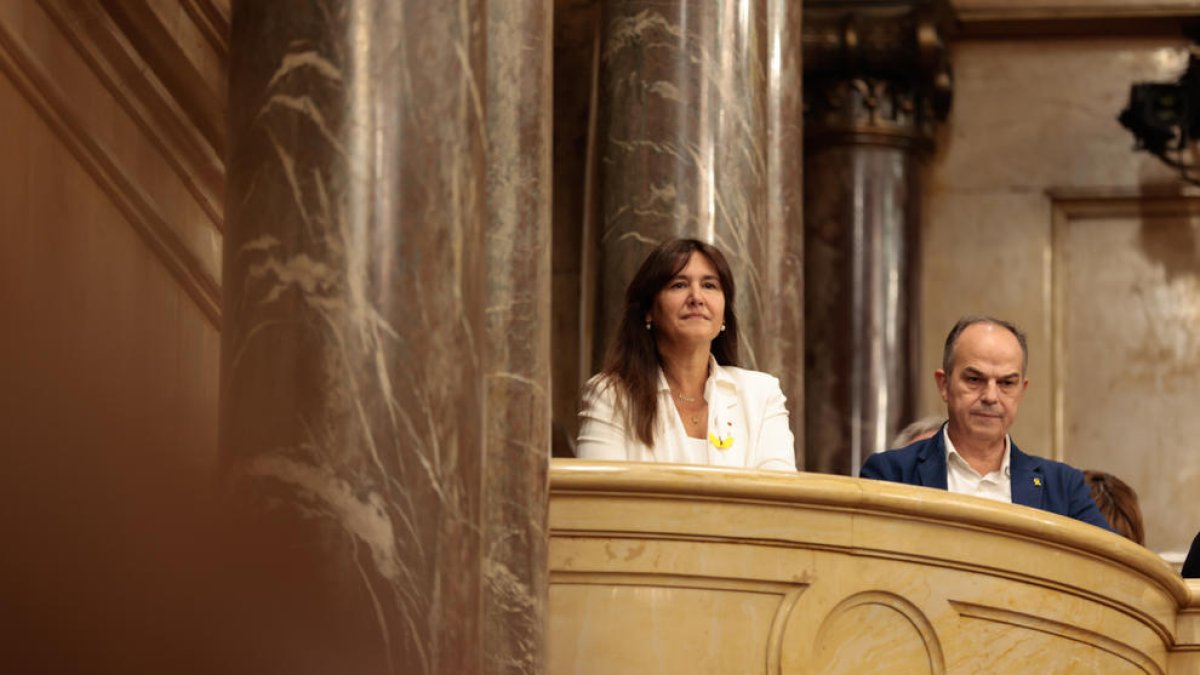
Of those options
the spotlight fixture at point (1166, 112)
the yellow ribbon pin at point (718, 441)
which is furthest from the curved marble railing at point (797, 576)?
the spotlight fixture at point (1166, 112)

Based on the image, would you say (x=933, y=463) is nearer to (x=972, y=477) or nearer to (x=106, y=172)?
(x=972, y=477)

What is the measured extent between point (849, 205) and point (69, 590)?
7.50m

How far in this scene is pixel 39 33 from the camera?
375 centimetres

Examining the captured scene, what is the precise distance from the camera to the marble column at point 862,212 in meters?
7.77

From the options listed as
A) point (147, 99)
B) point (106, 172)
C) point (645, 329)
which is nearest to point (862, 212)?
point (645, 329)

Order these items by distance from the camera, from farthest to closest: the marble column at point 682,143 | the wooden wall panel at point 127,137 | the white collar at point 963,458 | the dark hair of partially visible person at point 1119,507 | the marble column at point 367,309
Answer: the marble column at point 682,143
the dark hair of partially visible person at point 1119,507
the white collar at point 963,458
the wooden wall panel at point 127,137
the marble column at point 367,309

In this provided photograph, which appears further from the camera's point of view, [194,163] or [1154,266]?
[1154,266]

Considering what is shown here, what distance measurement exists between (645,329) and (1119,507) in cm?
152

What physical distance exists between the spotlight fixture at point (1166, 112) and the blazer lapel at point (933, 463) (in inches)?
175

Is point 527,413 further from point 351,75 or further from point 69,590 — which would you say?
point 69,590

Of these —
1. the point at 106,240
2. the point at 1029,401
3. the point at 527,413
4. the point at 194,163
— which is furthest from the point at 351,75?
the point at 1029,401

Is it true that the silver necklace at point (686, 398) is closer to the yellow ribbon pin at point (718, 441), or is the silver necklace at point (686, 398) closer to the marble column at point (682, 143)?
the yellow ribbon pin at point (718, 441)

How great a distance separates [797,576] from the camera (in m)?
3.07

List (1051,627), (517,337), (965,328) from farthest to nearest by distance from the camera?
(965,328) < (1051,627) < (517,337)
